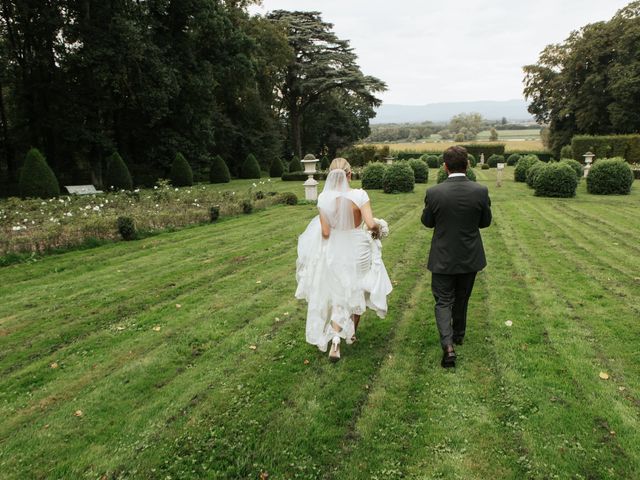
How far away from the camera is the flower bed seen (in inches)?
325

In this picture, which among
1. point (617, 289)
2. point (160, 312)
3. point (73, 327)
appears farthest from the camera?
point (617, 289)

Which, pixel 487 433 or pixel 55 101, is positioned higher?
pixel 55 101

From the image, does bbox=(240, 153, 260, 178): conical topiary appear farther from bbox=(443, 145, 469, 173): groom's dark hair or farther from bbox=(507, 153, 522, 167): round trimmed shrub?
bbox=(443, 145, 469, 173): groom's dark hair

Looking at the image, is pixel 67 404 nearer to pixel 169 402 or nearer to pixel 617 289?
pixel 169 402

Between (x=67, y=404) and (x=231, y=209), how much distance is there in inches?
383

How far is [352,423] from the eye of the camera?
9.76 ft

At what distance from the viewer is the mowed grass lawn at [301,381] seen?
265cm

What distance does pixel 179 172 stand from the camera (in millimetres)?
23297

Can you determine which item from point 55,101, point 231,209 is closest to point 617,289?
point 231,209

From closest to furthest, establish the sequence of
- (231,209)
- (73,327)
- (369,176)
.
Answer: (73,327) → (231,209) → (369,176)

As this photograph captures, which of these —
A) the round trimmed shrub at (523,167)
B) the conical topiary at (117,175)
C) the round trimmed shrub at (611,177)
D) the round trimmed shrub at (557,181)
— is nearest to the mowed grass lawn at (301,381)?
the round trimmed shrub at (557,181)

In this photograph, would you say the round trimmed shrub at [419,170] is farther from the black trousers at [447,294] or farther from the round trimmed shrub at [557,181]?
the black trousers at [447,294]

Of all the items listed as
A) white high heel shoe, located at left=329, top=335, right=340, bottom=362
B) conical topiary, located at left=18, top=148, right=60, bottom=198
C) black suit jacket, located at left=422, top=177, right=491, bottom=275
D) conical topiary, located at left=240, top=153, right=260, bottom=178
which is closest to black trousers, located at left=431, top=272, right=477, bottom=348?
black suit jacket, located at left=422, top=177, right=491, bottom=275

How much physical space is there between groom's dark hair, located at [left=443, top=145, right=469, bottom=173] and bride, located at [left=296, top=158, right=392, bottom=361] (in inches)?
31.4
